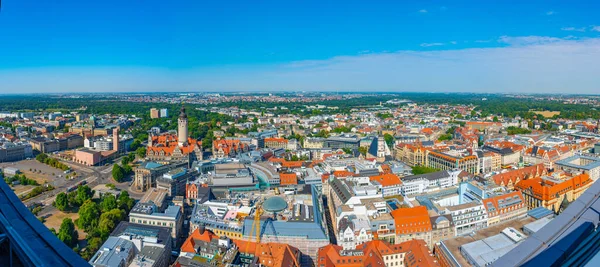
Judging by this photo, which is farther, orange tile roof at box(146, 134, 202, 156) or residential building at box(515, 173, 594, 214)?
orange tile roof at box(146, 134, 202, 156)

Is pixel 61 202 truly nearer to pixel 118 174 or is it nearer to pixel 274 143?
pixel 118 174

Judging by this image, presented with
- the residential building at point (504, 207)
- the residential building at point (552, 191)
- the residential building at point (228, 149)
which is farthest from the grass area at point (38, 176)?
the residential building at point (552, 191)

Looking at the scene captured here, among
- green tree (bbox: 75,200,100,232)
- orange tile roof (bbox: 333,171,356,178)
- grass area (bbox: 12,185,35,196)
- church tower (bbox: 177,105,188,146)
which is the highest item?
church tower (bbox: 177,105,188,146)

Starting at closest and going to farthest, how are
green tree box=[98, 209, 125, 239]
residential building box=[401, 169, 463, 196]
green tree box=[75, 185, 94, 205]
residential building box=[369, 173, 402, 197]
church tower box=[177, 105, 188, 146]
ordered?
green tree box=[98, 209, 125, 239] → green tree box=[75, 185, 94, 205] → residential building box=[369, 173, 402, 197] → residential building box=[401, 169, 463, 196] → church tower box=[177, 105, 188, 146]

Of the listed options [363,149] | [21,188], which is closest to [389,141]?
[363,149]

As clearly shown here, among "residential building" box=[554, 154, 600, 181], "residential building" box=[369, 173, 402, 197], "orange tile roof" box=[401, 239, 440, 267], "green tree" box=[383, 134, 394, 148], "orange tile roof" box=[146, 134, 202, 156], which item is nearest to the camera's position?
"orange tile roof" box=[401, 239, 440, 267]

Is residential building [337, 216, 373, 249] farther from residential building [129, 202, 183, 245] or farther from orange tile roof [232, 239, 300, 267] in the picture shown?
residential building [129, 202, 183, 245]

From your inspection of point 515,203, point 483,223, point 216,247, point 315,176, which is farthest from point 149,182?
point 515,203

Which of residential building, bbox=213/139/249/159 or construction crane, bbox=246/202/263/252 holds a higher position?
residential building, bbox=213/139/249/159

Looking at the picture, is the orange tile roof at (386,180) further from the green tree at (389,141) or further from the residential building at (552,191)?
the green tree at (389,141)

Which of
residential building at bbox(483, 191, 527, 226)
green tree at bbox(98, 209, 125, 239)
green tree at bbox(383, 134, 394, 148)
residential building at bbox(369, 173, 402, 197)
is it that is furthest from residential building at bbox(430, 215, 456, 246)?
green tree at bbox(383, 134, 394, 148)

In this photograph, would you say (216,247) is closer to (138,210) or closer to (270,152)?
(138,210)
